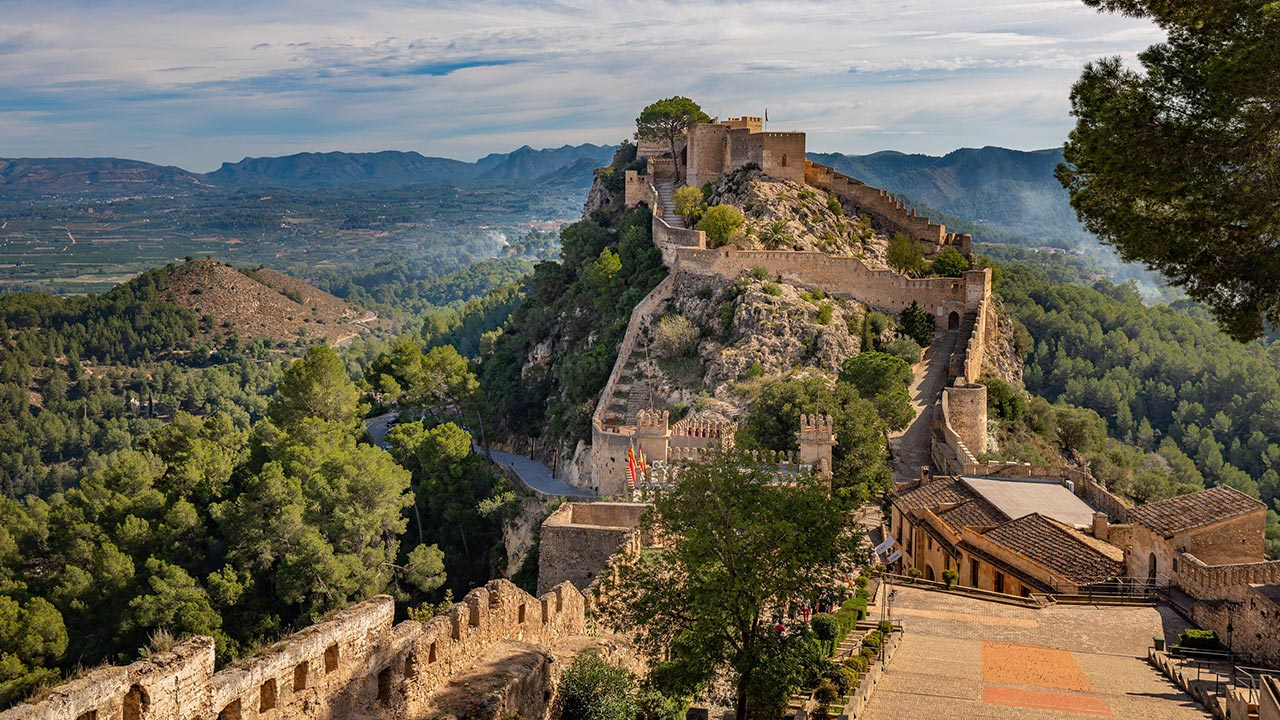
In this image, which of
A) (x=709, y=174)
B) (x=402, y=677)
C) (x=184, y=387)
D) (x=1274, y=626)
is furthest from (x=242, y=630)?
(x=184, y=387)

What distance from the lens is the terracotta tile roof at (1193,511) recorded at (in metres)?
20.8

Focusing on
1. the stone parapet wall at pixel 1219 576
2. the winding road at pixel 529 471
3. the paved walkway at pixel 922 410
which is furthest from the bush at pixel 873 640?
the winding road at pixel 529 471

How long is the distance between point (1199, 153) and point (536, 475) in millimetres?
33439

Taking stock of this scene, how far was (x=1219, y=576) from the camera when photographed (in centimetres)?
1886

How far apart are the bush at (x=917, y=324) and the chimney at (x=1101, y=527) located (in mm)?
17696

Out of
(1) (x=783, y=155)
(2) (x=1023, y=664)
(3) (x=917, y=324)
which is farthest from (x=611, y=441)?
(1) (x=783, y=155)

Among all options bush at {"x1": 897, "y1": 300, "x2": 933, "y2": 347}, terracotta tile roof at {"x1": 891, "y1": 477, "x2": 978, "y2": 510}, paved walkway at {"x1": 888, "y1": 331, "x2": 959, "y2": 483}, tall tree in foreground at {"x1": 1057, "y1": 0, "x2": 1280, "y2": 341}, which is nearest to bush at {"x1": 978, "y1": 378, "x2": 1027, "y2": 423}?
paved walkway at {"x1": 888, "y1": 331, "x2": 959, "y2": 483}

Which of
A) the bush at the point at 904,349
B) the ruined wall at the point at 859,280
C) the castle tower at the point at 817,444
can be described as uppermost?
the ruined wall at the point at 859,280

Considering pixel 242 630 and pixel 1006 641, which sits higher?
pixel 1006 641

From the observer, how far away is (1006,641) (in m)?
18.1

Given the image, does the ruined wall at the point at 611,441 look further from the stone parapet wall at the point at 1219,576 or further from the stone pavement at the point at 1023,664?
the stone parapet wall at the point at 1219,576

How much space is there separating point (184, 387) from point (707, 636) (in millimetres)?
84271

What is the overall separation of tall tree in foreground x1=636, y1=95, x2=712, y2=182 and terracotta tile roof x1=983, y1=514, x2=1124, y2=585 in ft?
133

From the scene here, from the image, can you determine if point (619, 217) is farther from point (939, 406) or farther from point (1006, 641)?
point (1006, 641)
